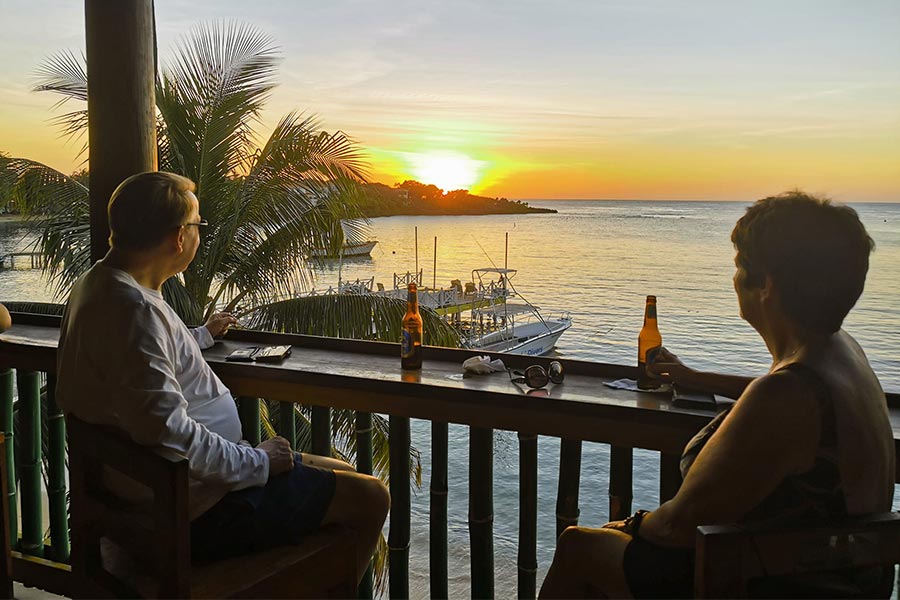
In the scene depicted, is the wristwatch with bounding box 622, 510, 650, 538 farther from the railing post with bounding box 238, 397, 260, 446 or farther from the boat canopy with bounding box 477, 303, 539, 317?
the boat canopy with bounding box 477, 303, 539, 317

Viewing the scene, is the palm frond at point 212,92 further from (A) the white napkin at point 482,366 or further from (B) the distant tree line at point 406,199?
(A) the white napkin at point 482,366

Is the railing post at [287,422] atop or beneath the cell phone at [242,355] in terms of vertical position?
beneath

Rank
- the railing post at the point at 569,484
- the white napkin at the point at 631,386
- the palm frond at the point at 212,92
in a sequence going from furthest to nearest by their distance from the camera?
the palm frond at the point at 212,92, the railing post at the point at 569,484, the white napkin at the point at 631,386

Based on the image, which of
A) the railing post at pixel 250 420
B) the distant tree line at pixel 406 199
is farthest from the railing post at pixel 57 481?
the distant tree line at pixel 406 199

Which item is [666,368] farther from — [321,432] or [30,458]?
A: [30,458]

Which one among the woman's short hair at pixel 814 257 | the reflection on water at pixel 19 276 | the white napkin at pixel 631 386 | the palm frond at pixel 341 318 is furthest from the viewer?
the reflection on water at pixel 19 276

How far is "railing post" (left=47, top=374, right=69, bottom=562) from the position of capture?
2.43 metres

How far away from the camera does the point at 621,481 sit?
179 centimetres

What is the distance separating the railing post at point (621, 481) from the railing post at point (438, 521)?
0.42 metres

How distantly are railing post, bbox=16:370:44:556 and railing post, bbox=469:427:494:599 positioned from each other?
1444mm

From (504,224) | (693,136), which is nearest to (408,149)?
(693,136)

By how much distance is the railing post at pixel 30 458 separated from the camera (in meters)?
2.42

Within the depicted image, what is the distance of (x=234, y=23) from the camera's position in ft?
28.2

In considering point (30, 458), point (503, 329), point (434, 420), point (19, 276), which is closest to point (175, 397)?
point (434, 420)
